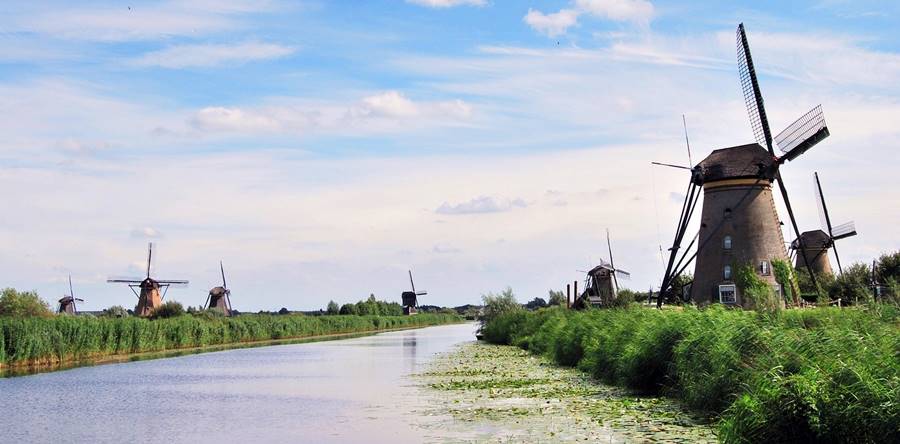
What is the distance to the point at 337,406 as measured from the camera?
19875mm

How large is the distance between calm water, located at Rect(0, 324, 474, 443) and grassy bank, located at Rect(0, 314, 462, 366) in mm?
2285

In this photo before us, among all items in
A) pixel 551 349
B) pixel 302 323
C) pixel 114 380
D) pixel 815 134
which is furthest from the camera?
pixel 302 323

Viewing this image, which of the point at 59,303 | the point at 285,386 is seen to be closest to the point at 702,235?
the point at 285,386

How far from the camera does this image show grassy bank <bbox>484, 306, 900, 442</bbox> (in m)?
9.28

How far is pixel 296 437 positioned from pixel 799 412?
28.2 feet

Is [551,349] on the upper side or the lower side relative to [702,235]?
lower

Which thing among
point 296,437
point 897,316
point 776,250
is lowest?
point 296,437

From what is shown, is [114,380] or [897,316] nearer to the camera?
[897,316]

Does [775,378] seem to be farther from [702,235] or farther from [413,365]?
[702,235]

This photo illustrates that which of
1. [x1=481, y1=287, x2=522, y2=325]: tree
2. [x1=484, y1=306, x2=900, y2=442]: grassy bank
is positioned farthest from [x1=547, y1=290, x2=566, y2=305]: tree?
[x1=484, y1=306, x2=900, y2=442]: grassy bank

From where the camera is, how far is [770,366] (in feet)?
40.5

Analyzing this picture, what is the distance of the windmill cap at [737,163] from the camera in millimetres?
38000

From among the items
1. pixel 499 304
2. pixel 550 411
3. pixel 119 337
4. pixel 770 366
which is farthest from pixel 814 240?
pixel 770 366

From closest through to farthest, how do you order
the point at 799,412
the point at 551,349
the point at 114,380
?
the point at 799,412, the point at 114,380, the point at 551,349
